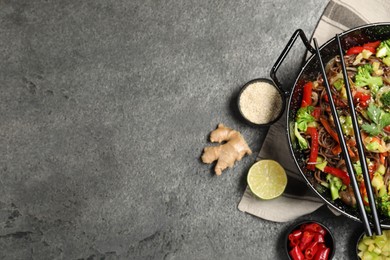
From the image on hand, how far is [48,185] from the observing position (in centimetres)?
397

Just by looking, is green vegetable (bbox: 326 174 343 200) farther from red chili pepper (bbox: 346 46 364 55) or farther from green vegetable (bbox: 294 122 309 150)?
red chili pepper (bbox: 346 46 364 55)

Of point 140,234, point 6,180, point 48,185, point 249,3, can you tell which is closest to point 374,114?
point 249,3

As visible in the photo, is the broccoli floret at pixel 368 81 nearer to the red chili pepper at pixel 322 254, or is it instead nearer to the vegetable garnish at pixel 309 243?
the vegetable garnish at pixel 309 243

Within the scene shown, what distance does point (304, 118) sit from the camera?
135 inches

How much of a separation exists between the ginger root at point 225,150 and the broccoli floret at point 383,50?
1.11 m

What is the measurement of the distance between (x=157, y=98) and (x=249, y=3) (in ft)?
3.39

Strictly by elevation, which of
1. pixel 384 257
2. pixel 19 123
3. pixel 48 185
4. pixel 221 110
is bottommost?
pixel 48 185

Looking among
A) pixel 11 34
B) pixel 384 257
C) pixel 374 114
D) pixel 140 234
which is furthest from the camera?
pixel 11 34

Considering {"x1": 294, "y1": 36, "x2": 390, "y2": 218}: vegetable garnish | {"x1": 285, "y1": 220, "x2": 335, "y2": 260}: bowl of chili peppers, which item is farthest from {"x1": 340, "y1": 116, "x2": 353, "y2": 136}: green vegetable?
{"x1": 285, "y1": 220, "x2": 335, "y2": 260}: bowl of chili peppers

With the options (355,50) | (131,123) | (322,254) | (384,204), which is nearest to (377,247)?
(322,254)

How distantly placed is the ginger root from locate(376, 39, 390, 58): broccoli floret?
43.6 inches

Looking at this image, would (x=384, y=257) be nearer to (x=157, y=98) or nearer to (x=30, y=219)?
(x=157, y=98)

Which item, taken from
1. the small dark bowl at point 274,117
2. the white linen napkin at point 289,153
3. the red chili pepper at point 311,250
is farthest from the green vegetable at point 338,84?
the red chili pepper at point 311,250

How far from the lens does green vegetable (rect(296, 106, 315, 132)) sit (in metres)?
3.43
